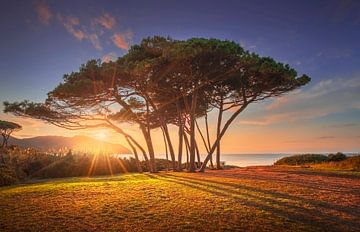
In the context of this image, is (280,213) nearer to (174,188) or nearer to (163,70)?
(174,188)

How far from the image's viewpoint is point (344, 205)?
6.87 meters

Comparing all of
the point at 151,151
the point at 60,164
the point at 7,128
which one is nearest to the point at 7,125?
the point at 7,128

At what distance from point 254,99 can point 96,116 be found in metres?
10.5

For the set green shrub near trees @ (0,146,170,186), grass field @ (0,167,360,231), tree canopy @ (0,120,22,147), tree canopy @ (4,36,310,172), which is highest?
tree canopy @ (0,120,22,147)

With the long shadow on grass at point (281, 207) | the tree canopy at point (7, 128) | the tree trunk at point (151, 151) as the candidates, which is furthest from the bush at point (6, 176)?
the tree canopy at point (7, 128)

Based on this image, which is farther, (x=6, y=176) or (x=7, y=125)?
(x=7, y=125)

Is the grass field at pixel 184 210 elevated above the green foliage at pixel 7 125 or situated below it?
below

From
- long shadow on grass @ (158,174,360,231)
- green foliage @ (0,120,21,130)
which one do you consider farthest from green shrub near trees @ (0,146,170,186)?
green foliage @ (0,120,21,130)

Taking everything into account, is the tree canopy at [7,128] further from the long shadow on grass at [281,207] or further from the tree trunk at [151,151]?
the long shadow on grass at [281,207]

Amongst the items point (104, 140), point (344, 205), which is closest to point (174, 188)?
point (344, 205)

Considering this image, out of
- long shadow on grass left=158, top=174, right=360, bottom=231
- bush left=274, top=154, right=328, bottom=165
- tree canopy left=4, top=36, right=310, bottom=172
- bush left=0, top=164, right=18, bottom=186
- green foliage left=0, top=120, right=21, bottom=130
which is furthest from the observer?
green foliage left=0, top=120, right=21, bottom=130

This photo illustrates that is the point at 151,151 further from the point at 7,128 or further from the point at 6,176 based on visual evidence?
the point at 7,128

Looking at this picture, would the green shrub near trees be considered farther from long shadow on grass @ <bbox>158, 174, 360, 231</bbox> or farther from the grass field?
long shadow on grass @ <bbox>158, 174, 360, 231</bbox>

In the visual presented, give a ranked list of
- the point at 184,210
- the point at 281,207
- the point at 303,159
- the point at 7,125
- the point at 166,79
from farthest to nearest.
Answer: the point at 7,125, the point at 303,159, the point at 166,79, the point at 281,207, the point at 184,210
